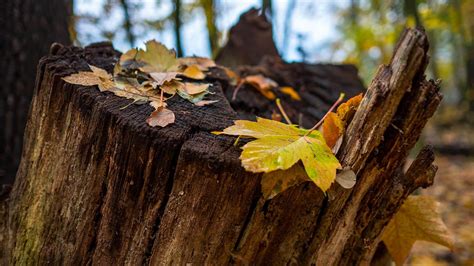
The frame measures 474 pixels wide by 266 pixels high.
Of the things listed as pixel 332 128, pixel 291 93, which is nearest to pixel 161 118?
pixel 332 128

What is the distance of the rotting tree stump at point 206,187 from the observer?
1006 mm

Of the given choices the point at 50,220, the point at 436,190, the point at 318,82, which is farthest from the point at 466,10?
the point at 50,220

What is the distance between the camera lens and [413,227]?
4.58 ft

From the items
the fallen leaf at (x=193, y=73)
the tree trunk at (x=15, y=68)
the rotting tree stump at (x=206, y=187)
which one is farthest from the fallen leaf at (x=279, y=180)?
the tree trunk at (x=15, y=68)

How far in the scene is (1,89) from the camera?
219 centimetres

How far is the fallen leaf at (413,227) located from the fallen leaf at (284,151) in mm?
548

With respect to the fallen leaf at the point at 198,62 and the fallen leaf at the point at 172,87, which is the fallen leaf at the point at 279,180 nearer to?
the fallen leaf at the point at 172,87

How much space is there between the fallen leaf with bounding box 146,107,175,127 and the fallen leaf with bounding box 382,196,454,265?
0.80 meters

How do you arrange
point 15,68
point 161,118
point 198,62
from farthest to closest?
1. point 15,68
2. point 198,62
3. point 161,118

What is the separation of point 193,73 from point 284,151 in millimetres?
760

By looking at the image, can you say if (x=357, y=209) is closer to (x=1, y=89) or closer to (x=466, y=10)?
(x=1, y=89)

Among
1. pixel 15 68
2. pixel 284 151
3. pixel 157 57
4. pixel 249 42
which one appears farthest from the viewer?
pixel 249 42

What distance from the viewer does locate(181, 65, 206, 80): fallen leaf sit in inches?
61.9

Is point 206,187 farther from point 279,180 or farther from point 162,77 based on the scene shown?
point 162,77
